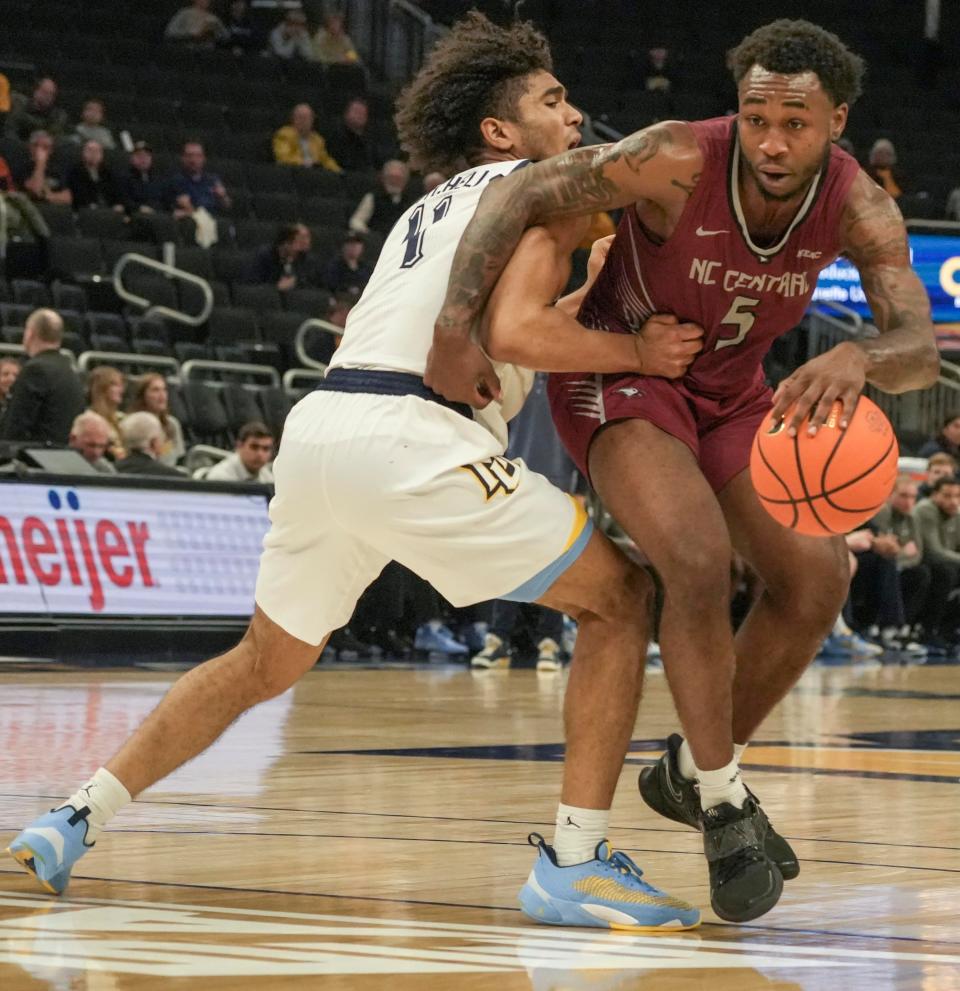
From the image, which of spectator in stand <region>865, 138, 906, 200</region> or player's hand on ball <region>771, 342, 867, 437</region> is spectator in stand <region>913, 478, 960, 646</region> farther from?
player's hand on ball <region>771, 342, 867, 437</region>

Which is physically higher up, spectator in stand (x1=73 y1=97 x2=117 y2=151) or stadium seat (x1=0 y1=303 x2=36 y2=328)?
spectator in stand (x1=73 y1=97 x2=117 y2=151)

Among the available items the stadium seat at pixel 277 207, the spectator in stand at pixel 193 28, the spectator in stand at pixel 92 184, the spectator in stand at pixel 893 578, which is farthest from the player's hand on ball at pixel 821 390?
the spectator in stand at pixel 193 28

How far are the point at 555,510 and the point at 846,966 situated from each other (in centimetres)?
101

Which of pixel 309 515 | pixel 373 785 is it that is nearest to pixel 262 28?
pixel 373 785

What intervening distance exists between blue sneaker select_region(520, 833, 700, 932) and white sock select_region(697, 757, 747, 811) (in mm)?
219

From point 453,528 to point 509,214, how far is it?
60 centimetres

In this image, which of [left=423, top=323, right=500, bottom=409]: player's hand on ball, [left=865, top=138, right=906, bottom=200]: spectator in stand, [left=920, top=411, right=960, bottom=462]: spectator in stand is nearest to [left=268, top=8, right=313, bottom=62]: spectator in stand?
[left=865, top=138, right=906, bottom=200]: spectator in stand

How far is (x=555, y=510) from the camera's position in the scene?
3578 mm

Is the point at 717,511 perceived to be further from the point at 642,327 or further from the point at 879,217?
the point at 879,217

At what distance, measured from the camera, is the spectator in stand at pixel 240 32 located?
19.0m

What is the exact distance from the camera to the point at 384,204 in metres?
16.8

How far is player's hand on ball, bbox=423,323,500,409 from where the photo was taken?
359 centimetres

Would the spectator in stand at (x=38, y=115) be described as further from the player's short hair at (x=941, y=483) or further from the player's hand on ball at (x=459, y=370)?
the player's hand on ball at (x=459, y=370)

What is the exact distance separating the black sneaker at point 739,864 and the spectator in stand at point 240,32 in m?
16.1
